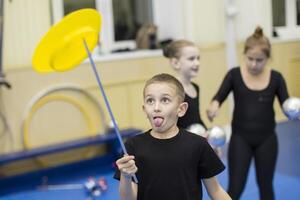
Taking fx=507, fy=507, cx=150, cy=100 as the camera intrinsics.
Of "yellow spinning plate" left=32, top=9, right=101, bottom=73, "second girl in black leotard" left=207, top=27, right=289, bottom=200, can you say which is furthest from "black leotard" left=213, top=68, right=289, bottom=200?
"yellow spinning plate" left=32, top=9, right=101, bottom=73

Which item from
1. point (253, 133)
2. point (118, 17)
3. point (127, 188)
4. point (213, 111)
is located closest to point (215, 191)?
point (127, 188)

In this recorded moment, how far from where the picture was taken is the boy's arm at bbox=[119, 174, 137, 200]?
1.69 m

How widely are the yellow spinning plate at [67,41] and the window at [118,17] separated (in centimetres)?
322

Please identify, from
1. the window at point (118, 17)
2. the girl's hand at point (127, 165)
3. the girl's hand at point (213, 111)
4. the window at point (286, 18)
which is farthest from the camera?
the window at point (286, 18)

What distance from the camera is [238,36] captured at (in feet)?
21.0

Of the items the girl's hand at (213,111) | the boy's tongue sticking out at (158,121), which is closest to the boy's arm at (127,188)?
the boy's tongue sticking out at (158,121)

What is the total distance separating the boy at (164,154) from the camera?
1.74 meters

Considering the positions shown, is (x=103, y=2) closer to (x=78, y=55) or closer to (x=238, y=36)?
(x=238, y=36)

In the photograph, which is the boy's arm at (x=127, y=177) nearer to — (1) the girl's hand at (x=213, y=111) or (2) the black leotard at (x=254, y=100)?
(1) the girl's hand at (x=213, y=111)

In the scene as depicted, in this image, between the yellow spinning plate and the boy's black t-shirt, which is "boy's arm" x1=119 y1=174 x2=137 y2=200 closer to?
the boy's black t-shirt

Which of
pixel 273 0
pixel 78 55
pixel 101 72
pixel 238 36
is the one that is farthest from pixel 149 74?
pixel 78 55

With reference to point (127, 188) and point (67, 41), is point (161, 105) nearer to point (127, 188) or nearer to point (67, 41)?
point (127, 188)

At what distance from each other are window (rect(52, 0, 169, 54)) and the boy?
3.58m

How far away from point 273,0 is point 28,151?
435cm
